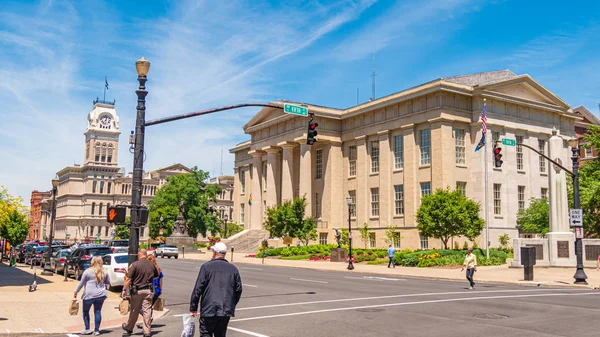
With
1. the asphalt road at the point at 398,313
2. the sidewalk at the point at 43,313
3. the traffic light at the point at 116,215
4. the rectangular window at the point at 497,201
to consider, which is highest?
the rectangular window at the point at 497,201

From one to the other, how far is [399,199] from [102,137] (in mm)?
118462

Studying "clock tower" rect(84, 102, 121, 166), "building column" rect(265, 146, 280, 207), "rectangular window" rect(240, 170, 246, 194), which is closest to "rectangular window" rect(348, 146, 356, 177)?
"building column" rect(265, 146, 280, 207)

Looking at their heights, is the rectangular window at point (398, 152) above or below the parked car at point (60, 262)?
above

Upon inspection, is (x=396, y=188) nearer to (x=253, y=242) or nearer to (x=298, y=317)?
(x=253, y=242)

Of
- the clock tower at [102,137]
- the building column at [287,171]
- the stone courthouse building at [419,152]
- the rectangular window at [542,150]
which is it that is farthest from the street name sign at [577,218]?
the clock tower at [102,137]

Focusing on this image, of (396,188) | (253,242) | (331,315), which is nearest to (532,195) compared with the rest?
(396,188)

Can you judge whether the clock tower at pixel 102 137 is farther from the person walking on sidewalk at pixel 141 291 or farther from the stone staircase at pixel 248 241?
the person walking on sidewalk at pixel 141 291

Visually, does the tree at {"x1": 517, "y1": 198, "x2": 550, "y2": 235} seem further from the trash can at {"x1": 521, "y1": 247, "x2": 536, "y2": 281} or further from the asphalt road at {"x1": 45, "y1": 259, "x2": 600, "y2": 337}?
the asphalt road at {"x1": 45, "y1": 259, "x2": 600, "y2": 337}

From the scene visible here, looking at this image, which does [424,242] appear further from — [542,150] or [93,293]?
[93,293]

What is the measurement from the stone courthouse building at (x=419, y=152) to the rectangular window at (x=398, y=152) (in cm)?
10

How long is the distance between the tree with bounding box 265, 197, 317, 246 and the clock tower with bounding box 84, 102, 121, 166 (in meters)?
107

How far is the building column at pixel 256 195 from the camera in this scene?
72938 millimetres

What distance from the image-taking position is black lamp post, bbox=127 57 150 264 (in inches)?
584

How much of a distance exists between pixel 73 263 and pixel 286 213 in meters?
30.4
